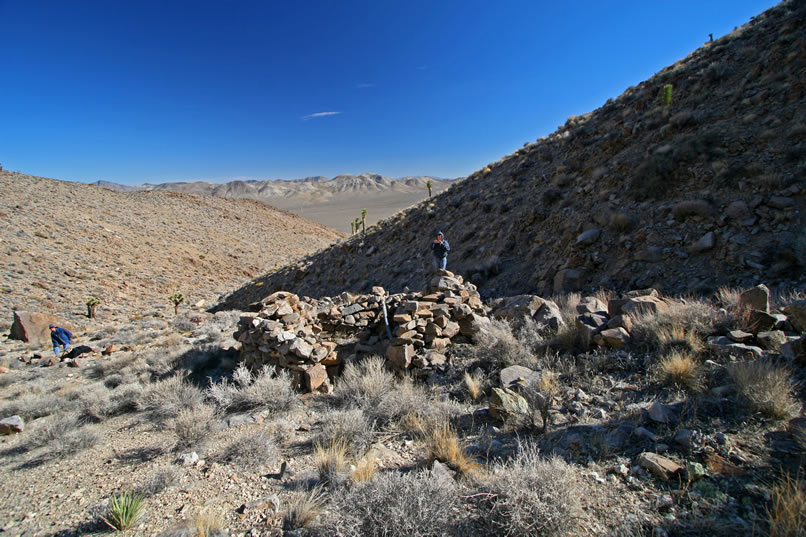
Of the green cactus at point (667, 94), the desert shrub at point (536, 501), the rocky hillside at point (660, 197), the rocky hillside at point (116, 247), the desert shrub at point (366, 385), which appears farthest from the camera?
the rocky hillside at point (116, 247)

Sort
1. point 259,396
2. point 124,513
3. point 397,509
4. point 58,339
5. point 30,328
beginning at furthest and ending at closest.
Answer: point 30,328 → point 58,339 → point 259,396 → point 124,513 → point 397,509

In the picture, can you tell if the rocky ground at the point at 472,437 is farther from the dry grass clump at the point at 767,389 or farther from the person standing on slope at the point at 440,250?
the person standing on slope at the point at 440,250

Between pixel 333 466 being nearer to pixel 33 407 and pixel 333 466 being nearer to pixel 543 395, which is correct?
pixel 543 395

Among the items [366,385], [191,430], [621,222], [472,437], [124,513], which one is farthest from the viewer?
[621,222]

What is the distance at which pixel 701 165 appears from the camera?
9984 millimetres

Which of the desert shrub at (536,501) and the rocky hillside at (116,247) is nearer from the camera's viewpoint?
the desert shrub at (536,501)

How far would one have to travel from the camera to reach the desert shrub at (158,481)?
A: 3.62m

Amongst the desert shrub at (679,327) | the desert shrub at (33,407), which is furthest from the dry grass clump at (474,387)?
the desert shrub at (33,407)

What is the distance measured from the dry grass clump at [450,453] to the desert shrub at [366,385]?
148 cm

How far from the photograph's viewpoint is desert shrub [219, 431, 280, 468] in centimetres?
405

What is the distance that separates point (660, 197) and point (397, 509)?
37.3 ft

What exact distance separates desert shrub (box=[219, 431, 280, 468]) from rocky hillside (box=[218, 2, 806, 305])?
8455 mm

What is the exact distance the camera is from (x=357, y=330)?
333 inches

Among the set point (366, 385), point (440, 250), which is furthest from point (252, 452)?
point (440, 250)
